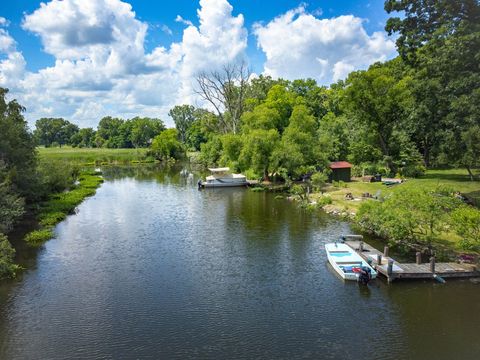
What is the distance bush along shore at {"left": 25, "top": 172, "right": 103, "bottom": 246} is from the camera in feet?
120

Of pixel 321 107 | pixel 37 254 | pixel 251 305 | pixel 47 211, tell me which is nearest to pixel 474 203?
pixel 251 305

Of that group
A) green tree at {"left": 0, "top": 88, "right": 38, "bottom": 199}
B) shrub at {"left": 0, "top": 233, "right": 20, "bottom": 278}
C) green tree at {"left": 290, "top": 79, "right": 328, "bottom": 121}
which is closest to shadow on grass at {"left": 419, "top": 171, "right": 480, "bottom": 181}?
green tree at {"left": 290, "top": 79, "right": 328, "bottom": 121}

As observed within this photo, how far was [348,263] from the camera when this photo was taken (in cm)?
2698

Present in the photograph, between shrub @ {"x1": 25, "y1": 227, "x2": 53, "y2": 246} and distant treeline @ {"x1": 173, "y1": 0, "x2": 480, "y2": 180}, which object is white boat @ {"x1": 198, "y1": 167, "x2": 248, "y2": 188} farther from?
shrub @ {"x1": 25, "y1": 227, "x2": 53, "y2": 246}

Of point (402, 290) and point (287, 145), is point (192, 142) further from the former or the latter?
point (402, 290)

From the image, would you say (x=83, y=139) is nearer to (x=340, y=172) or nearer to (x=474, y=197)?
(x=340, y=172)

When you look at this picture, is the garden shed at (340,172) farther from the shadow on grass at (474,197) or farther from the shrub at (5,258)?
the shrub at (5,258)

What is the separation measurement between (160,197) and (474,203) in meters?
41.2

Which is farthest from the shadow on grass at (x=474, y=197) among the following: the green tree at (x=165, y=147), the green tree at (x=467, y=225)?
the green tree at (x=165, y=147)

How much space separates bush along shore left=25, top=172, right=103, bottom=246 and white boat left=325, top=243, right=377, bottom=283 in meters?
26.2

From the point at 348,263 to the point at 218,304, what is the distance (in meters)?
9.99

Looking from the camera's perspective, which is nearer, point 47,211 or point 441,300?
point 441,300

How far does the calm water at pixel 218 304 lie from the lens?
18.5 metres

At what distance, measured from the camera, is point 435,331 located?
19.8 metres
